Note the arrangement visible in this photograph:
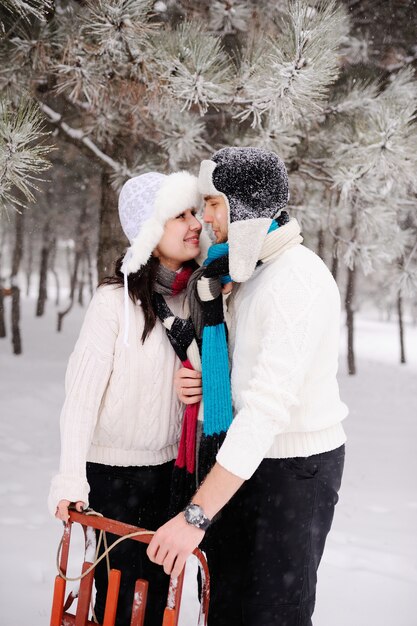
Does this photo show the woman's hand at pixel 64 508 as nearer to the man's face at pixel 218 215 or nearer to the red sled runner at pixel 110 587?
the red sled runner at pixel 110 587

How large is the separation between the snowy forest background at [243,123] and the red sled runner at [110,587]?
1299mm

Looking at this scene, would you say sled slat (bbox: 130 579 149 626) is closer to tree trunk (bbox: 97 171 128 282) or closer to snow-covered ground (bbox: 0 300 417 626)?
snow-covered ground (bbox: 0 300 417 626)

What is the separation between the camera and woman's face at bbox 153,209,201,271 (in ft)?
6.88

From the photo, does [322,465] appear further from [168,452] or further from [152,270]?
[152,270]

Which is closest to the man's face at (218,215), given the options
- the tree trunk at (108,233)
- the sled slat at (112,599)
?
the sled slat at (112,599)

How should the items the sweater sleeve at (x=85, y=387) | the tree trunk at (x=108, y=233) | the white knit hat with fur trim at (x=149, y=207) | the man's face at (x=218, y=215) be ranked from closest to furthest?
the man's face at (x=218, y=215)
the sweater sleeve at (x=85, y=387)
the white knit hat with fur trim at (x=149, y=207)
the tree trunk at (x=108, y=233)

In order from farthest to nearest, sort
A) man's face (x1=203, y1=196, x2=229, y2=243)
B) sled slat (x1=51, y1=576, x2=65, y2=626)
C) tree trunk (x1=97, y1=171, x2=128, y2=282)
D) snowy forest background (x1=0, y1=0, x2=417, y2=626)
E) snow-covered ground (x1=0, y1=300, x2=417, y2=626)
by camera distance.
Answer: tree trunk (x1=97, y1=171, x2=128, y2=282) < snow-covered ground (x1=0, y1=300, x2=417, y2=626) < snowy forest background (x1=0, y1=0, x2=417, y2=626) < man's face (x1=203, y1=196, x2=229, y2=243) < sled slat (x1=51, y1=576, x2=65, y2=626)

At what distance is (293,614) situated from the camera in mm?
1719

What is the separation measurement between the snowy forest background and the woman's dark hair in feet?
2.97

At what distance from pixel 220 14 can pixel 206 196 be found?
3.17 m

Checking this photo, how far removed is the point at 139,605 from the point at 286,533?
1.66 feet

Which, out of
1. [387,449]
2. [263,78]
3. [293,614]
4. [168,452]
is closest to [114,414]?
[168,452]

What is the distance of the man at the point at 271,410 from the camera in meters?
1.50

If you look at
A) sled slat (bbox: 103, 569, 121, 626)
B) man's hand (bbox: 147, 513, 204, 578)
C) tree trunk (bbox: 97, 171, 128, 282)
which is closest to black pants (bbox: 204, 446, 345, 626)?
man's hand (bbox: 147, 513, 204, 578)
